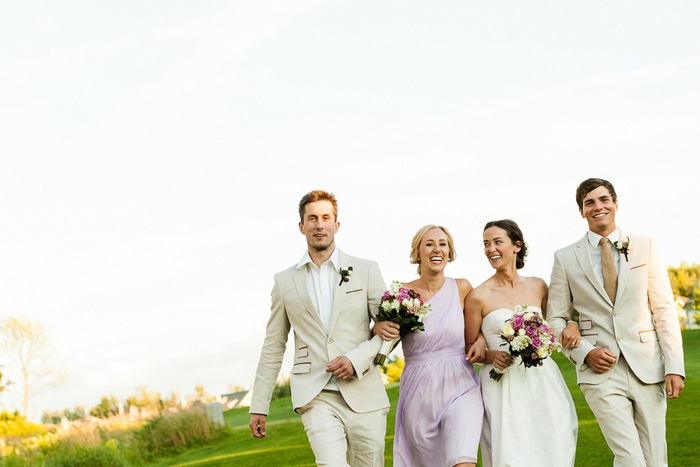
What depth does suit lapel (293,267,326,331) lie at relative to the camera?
6539 mm

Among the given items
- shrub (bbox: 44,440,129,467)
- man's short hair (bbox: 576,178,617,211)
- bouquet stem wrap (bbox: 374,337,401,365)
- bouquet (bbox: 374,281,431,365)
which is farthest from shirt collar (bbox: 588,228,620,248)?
shrub (bbox: 44,440,129,467)

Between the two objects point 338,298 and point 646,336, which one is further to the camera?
point 646,336

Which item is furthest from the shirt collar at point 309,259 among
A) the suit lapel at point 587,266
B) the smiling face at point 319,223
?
the suit lapel at point 587,266

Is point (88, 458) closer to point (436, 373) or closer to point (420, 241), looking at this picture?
point (436, 373)

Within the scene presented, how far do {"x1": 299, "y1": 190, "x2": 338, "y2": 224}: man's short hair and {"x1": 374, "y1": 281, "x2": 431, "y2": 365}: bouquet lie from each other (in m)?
0.86

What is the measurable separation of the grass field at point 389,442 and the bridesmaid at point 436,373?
6253mm

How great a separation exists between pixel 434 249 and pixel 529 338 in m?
1.19

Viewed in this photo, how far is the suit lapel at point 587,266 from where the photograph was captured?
6812 millimetres

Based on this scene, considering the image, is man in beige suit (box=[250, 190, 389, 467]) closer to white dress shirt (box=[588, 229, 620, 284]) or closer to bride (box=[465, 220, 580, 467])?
bride (box=[465, 220, 580, 467])

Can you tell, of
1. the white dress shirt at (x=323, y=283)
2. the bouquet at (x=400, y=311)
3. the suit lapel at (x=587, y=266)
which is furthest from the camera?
the suit lapel at (x=587, y=266)

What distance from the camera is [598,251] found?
702cm

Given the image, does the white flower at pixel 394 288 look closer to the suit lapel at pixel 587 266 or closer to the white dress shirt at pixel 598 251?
the suit lapel at pixel 587 266

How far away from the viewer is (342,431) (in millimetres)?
6344

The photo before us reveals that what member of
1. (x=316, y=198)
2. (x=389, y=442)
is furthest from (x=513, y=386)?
(x=389, y=442)
